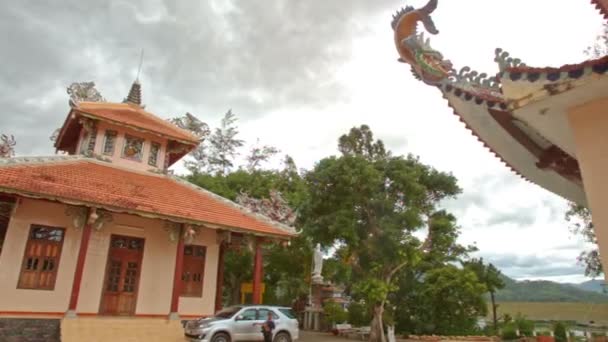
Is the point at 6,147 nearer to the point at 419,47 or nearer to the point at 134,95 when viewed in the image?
the point at 134,95

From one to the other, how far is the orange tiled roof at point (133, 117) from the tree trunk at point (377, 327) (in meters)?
10.2

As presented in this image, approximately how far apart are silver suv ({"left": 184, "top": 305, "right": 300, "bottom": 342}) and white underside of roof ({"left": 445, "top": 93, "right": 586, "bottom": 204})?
26.8 ft

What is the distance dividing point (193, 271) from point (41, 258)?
461 cm

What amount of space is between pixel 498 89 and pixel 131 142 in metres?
13.8

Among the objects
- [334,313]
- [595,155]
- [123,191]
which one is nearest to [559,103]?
[595,155]

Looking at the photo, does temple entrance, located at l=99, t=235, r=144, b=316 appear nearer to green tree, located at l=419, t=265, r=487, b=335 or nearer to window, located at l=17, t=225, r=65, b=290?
window, located at l=17, t=225, r=65, b=290

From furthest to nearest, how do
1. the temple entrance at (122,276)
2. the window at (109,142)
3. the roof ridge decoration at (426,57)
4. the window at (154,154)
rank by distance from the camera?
1. the window at (154,154)
2. the window at (109,142)
3. the temple entrance at (122,276)
4. the roof ridge decoration at (426,57)

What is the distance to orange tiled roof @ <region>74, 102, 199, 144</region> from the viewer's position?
14656 millimetres

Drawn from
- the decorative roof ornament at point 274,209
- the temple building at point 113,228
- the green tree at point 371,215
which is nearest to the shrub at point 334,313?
the green tree at point 371,215

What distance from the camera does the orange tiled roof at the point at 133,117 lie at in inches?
577

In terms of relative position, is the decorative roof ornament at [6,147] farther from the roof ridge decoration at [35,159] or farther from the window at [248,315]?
the window at [248,315]

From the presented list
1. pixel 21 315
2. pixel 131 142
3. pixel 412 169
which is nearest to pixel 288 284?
pixel 412 169

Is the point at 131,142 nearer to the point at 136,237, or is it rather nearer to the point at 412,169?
the point at 136,237

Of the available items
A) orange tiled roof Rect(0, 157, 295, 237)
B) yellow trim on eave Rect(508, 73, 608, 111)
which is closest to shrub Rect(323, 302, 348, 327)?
orange tiled roof Rect(0, 157, 295, 237)
